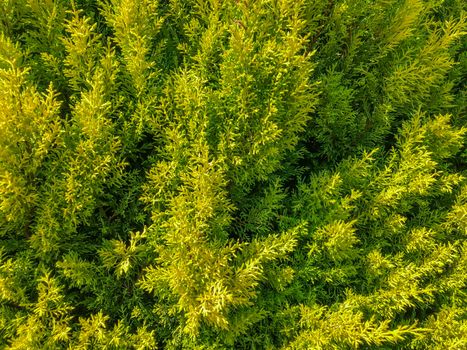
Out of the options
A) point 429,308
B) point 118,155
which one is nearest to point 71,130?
point 118,155

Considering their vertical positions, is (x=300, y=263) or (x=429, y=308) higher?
(x=300, y=263)

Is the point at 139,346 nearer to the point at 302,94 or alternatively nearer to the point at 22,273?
the point at 22,273

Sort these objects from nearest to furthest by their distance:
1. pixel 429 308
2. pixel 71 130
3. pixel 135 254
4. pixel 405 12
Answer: pixel 71 130 < pixel 135 254 < pixel 405 12 < pixel 429 308

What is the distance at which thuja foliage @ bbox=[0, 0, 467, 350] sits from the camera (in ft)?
7.39

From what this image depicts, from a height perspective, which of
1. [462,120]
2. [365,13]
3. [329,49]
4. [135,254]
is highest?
[365,13]

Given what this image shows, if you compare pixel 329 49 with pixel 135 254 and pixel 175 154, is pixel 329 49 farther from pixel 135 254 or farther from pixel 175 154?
pixel 135 254

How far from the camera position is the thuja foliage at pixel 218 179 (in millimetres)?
2254

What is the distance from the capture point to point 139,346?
2.43m

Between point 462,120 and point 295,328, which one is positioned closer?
point 295,328

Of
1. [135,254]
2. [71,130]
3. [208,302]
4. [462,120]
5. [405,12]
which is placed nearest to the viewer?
[208,302]

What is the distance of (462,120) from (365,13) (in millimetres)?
1429

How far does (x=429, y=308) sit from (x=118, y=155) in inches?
108

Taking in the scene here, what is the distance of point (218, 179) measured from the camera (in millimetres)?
2250

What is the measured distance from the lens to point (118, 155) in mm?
2580
